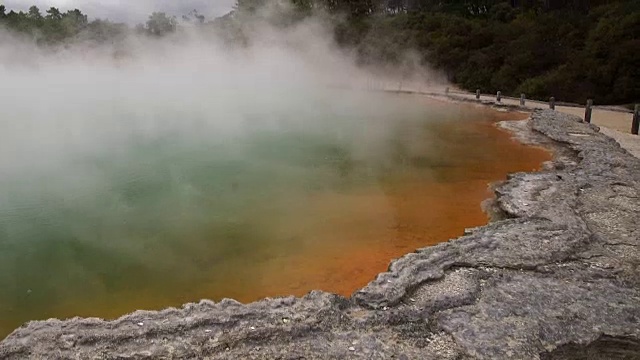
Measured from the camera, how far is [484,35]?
1563 cm

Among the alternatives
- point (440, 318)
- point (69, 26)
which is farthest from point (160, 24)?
point (440, 318)

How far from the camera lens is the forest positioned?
11.6 meters

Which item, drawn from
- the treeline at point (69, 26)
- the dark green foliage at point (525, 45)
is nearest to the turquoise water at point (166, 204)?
the dark green foliage at point (525, 45)

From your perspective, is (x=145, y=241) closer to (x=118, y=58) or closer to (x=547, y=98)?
(x=547, y=98)

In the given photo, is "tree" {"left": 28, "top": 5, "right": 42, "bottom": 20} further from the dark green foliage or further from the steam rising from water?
the dark green foliage

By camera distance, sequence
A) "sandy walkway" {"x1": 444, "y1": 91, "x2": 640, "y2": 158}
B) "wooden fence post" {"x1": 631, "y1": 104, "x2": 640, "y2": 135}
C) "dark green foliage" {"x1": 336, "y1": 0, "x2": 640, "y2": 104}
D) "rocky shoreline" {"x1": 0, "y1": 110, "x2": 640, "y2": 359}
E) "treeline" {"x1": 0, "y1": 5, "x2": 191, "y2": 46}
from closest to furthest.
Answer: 1. "rocky shoreline" {"x1": 0, "y1": 110, "x2": 640, "y2": 359}
2. "sandy walkway" {"x1": 444, "y1": 91, "x2": 640, "y2": 158}
3. "wooden fence post" {"x1": 631, "y1": 104, "x2": 640, "y2": 135}
4. "dark green foliage" {"x1": 336, "y1": 0, "x2": 640, "y2": 104}
5. "treeline" {"x1": 0, "y1": 5, "x2": 191, "y2": 46}

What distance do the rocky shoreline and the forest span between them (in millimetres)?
9228

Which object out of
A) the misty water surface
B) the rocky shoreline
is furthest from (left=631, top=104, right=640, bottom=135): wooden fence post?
the rocky shoreline

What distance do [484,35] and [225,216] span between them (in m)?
13.2

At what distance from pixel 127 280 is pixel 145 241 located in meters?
0.63

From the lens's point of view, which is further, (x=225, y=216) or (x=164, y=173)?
(x=164, y=173)

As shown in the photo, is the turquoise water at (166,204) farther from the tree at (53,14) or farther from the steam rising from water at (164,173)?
the tree at (53,14)

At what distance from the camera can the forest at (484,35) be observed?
1162 centimetres

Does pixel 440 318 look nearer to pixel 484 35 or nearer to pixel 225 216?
pixel 225 216
